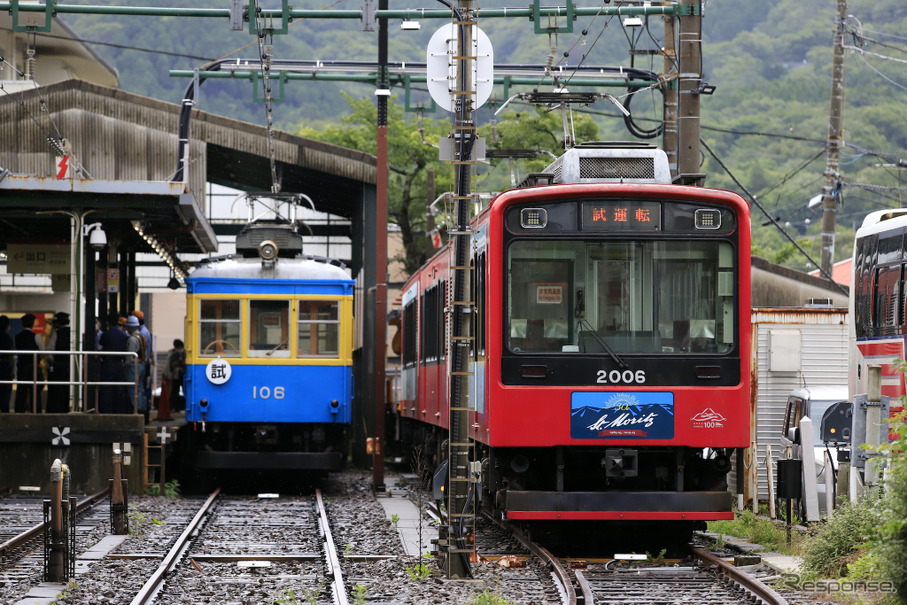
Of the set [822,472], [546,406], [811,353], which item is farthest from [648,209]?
[811,353]

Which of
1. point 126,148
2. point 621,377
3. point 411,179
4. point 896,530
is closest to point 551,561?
point 621,377

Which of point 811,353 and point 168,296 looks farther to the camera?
point 168,296

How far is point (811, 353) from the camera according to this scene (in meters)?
16.1

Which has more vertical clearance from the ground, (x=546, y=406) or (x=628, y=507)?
(x=546, y=406)

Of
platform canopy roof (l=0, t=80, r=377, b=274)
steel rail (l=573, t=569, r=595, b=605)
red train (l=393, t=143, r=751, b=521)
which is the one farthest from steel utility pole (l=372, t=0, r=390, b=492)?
steel rail (l=573, t=569, r=595, b=605)

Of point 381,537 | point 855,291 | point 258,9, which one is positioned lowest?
point 381,537

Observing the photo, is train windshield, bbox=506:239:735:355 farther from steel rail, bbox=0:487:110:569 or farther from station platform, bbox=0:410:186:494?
station platform, bbox=0:410:186:494

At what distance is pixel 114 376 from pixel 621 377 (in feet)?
30.6

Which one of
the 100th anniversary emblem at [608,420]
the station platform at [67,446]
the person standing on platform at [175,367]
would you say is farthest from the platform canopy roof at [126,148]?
the 100th anniversary emblem at [608,420]

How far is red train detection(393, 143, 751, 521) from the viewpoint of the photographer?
1040 centimetres

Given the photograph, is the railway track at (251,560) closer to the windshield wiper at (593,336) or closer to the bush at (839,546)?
the windshield wiper at (593,336)

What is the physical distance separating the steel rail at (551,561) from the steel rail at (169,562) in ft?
9.73

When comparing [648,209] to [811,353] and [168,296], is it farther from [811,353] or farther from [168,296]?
[168,296]

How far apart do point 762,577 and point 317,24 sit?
8229 centimetres
